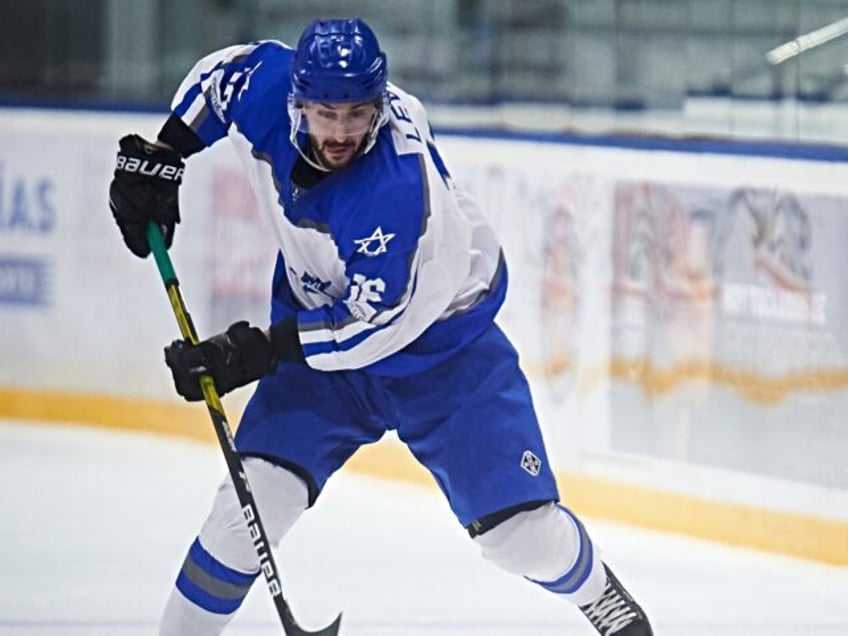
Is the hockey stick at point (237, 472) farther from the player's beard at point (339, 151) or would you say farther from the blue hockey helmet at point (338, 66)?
the blue hockey helmet at point (338, 66)

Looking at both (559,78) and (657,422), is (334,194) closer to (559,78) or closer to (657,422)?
(657,422)

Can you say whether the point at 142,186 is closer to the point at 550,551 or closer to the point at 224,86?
the point at 224,86

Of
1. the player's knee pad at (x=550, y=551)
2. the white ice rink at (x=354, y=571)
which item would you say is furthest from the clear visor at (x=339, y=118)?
the white ice rink at (x=354, y=571)

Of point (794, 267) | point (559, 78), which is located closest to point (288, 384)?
point (794, 267)

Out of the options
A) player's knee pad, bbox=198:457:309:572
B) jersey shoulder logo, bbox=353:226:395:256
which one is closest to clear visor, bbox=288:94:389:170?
jersey shoulder logo, bbox=353:226:395:256

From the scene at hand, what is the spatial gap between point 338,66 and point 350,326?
39 cm

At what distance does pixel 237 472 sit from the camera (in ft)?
10.8

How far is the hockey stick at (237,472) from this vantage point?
3.25 metres

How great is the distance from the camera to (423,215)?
3098mm

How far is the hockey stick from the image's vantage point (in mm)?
3246

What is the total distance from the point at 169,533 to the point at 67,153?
80.3 inches

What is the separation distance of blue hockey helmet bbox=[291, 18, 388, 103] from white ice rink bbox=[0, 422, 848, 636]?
1.43 m

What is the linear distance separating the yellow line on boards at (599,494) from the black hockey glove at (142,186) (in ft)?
6.31

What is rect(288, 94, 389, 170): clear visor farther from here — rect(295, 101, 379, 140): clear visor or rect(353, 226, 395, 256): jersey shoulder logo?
rect(353, 226, 395, 256): jersey shoulder logo
